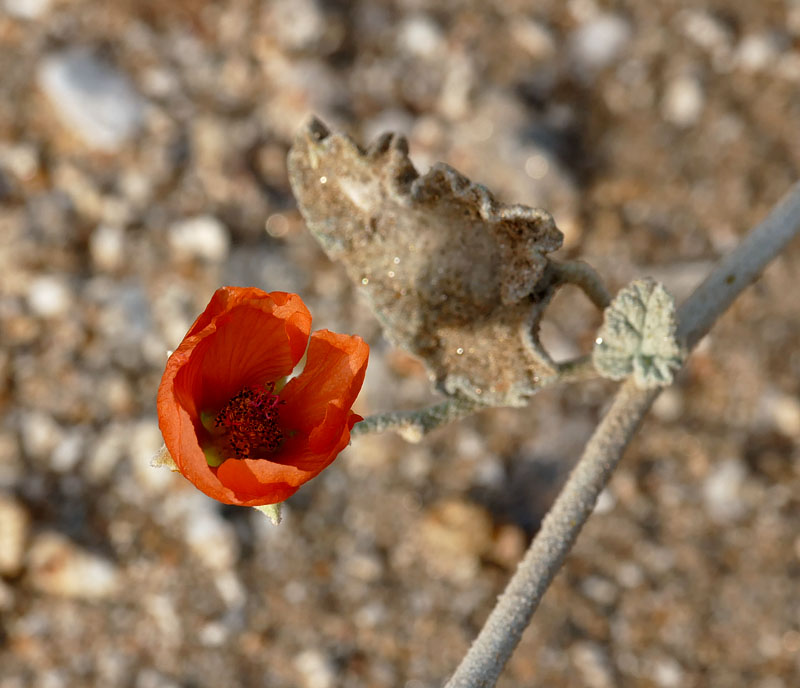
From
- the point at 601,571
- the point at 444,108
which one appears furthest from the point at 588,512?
the point at 444,108

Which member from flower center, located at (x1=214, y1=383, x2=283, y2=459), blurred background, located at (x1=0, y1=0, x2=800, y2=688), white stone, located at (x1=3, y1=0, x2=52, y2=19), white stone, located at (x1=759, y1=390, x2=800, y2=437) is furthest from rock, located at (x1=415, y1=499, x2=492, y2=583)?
white stone, located at (x1=3, y1=0, x2=52, y2=19)

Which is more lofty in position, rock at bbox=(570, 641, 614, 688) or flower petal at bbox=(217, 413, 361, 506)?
flower petal at bbox=(217, 413, 361, 506)

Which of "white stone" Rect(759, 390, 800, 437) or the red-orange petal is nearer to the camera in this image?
the red-orange petal

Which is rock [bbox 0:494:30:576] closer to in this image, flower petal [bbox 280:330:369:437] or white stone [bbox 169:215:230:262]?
white stone [bbox 169:215:230:262]

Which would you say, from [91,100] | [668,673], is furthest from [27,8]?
[668,673]

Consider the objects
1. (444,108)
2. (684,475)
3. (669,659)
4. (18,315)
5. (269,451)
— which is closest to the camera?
(269,451)

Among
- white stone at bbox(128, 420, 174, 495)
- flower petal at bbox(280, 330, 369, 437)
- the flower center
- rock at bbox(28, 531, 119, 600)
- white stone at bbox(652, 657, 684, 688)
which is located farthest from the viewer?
white stone at bbox(128, 420, 174, 495)

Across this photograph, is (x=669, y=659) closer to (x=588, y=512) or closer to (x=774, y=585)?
(x=774, y=585)

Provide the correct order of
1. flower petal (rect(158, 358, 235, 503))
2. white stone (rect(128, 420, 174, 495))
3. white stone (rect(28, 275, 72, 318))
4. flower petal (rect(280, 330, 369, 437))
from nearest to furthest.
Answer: flower petal (rect(158, 358, 235, 503))
flower petal (rect(280, 330, 369, 437))
white stone (rect(128, 420, 174, 495))
white stone (rect(28, 275, 72, 318))
